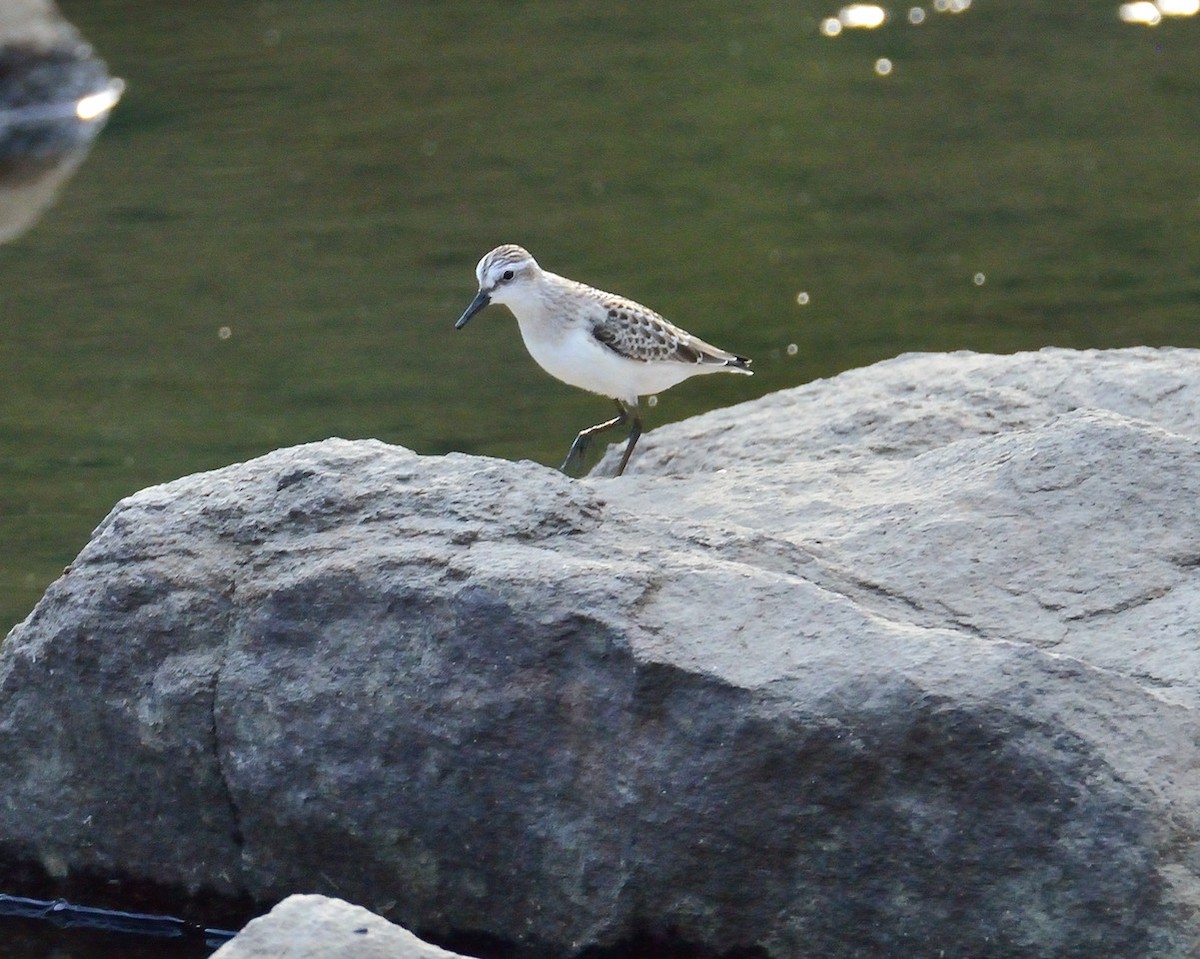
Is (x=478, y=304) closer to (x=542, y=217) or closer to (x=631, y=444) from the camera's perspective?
(x=631, y=444)

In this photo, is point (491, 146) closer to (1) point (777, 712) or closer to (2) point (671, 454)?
(2) point (671, 454)

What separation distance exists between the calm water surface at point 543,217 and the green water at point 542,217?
0.03 metres

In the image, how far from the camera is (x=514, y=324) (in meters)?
10.6

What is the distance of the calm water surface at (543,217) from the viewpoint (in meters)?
9.43

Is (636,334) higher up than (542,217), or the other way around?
(636,334)

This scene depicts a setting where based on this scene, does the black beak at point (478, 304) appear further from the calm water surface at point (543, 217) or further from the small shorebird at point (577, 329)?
the calm water surface at point (543, 217)

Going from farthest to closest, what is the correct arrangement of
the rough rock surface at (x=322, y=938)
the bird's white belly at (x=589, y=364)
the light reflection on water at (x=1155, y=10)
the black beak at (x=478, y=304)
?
1. the light reflection on water at (x=1155, y=10)
2. the black beak at (x=478, y=304)
3. the bird's white belly at (x=589, y=364)
4. the rough rock surface at (x=322, y=938)


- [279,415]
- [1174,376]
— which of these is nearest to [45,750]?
[1174,376]

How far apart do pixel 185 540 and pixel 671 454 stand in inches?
87.6

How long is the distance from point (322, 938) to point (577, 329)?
10.8 ft

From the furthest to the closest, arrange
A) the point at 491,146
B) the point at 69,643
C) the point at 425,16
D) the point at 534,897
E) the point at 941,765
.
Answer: the point at 425,16, the point at 491,146, the point at 69,643, the point at 534,897, the point at 941,765

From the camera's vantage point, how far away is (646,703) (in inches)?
173

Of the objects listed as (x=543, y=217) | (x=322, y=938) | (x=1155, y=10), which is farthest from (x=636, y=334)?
(x=1155, y=10)

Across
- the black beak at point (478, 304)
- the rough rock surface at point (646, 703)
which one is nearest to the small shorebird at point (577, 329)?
the black beak at point (478, 304)
